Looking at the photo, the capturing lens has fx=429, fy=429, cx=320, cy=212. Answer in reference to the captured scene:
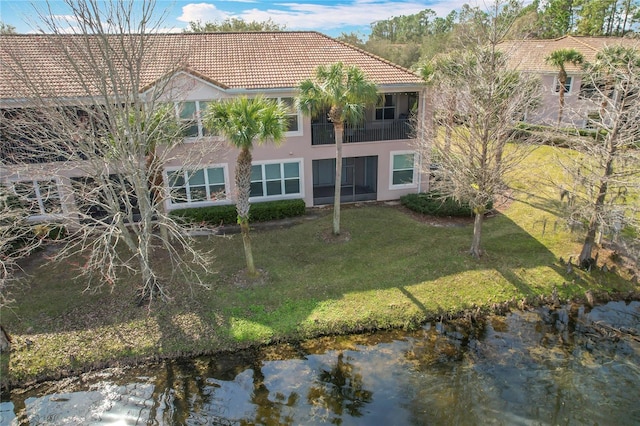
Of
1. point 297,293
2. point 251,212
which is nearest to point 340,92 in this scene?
point 251,212

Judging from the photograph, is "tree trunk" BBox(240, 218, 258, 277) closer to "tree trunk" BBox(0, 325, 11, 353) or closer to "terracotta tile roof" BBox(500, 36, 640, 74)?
"tree trunk" BBox(0, 325, 11, 353)

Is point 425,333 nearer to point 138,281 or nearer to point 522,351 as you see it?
point 522,351

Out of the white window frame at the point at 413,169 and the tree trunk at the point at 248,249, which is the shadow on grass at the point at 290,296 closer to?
the tree trunk at the point at 248,249

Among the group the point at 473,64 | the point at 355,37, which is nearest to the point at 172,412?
the point at 473,64

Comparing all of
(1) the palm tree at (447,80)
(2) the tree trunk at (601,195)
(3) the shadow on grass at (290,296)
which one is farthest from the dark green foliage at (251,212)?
(2) the tree trunk at (601,195)

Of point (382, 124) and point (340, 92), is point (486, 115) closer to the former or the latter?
point (340, 92)

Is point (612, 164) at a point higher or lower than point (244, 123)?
lower
